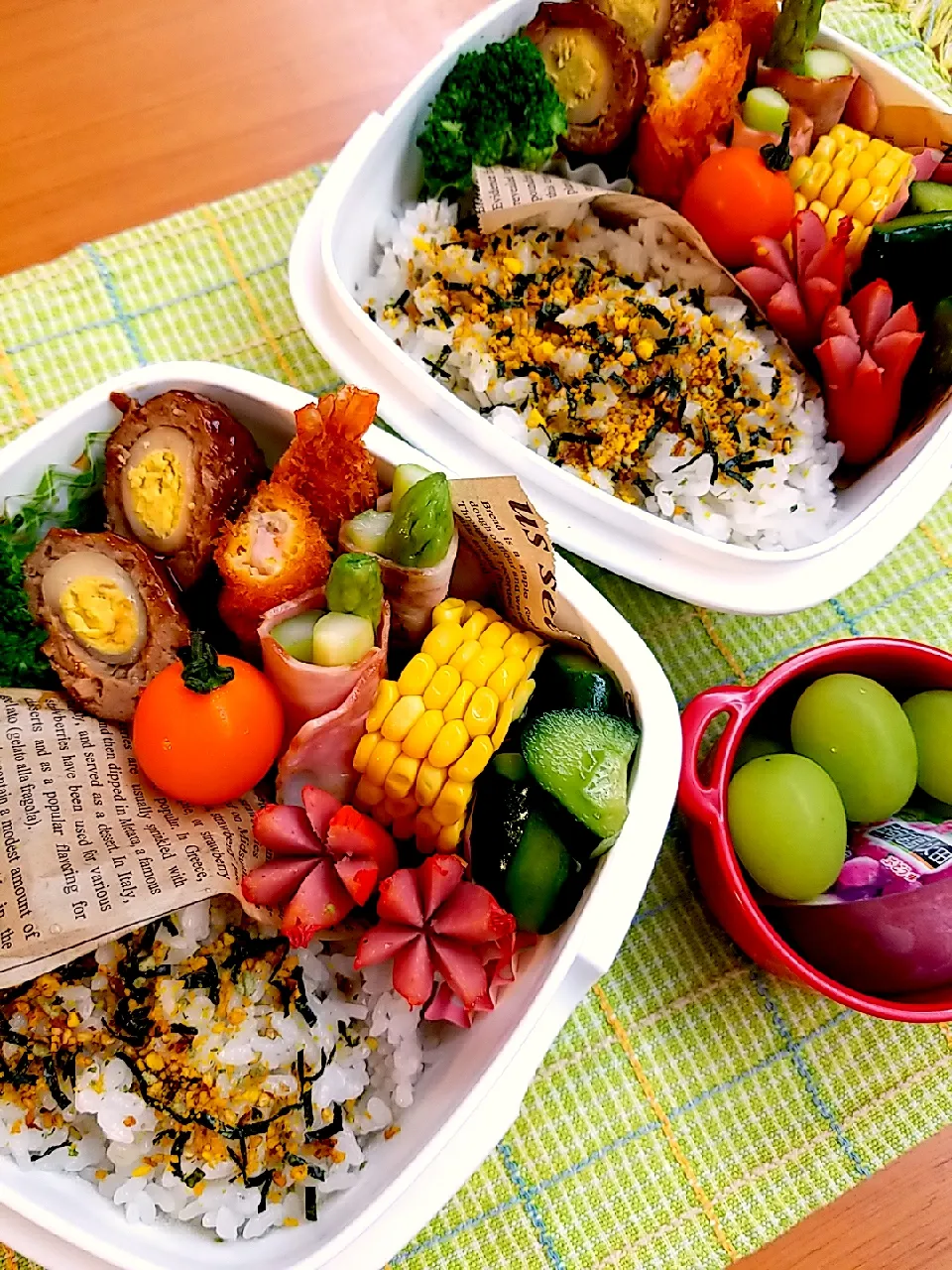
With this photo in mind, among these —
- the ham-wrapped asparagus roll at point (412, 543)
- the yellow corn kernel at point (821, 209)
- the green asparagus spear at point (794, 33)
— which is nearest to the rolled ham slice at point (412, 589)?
the ham-wrapped asparagus roll at point (412, 543)

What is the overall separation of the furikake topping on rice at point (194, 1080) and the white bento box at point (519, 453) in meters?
0.45

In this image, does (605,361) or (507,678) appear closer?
(507,678)

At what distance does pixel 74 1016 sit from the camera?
0.76 metres

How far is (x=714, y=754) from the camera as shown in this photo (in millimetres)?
920

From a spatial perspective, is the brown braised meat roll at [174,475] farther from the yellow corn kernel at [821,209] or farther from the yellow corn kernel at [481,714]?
the yellow corn kernel at [821,209]

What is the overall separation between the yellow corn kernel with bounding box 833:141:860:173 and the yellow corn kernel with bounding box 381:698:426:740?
32.1 inches

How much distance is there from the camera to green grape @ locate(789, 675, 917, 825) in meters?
0.88

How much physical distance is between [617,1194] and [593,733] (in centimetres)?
45

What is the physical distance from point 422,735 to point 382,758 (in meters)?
0.04

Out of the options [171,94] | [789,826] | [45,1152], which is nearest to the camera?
[45,1152]

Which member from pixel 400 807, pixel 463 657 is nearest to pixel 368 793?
pixel 400 807

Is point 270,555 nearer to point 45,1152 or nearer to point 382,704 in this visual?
point 382,704

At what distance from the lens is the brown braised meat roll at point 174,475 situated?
0.82 meters

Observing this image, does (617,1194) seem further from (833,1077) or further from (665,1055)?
(833,1077)
